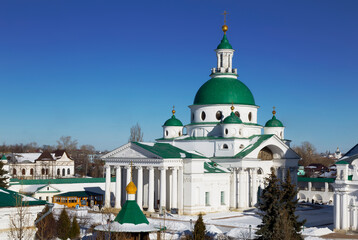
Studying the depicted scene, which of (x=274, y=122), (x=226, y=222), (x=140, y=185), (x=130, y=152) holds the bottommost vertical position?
(x=226, y=222)

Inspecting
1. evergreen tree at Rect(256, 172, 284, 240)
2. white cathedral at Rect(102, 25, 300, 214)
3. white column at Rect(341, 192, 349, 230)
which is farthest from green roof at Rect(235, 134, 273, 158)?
evergreen tree at Rect(256, 172, 284, 240)

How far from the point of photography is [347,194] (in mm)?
31062

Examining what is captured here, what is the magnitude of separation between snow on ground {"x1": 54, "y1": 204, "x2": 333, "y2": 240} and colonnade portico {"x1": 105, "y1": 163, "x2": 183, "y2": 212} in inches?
68.0

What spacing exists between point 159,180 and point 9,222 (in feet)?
105

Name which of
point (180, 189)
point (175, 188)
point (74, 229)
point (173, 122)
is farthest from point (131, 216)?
point (173, 122)

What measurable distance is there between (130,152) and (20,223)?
102 feet

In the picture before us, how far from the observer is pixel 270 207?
2484cm

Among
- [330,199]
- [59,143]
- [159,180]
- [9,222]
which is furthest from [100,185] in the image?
[59,143]

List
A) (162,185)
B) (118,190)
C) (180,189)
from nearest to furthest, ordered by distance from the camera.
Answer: (162,185), (180,189), (118,190)

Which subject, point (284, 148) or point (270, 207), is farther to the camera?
point (284, 148)

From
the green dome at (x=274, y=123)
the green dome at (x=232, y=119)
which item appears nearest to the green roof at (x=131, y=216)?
the green dome at (x=232, y=119)

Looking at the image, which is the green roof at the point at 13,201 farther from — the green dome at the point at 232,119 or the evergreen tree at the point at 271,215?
the green dome at the point at 232,119

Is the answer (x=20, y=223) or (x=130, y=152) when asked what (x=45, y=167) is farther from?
(x=20, y=223)

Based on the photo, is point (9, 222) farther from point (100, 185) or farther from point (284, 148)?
point (100, 185)
